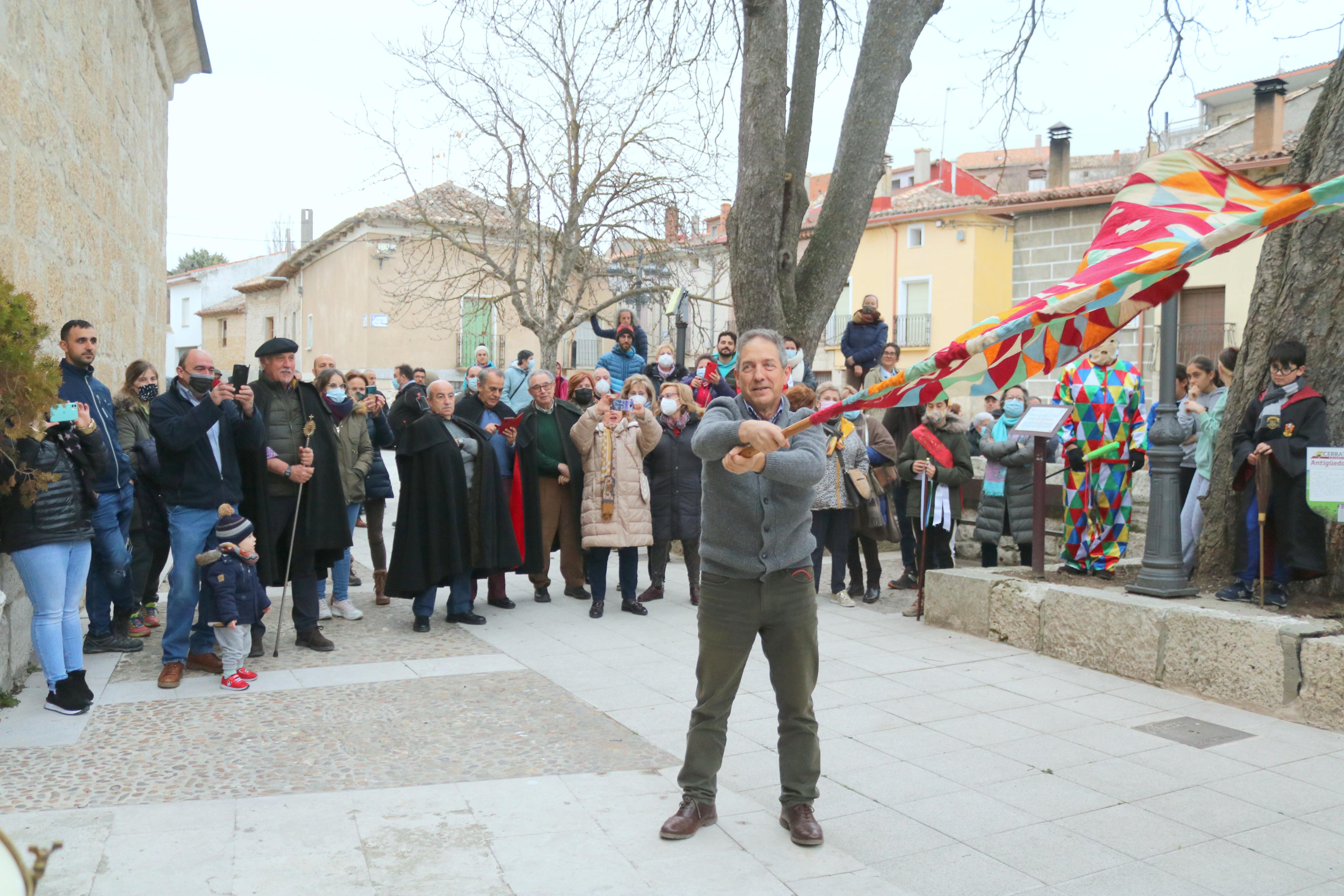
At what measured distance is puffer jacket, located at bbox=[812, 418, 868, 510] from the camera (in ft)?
28.3

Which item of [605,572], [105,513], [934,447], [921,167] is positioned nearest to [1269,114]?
[934,447]

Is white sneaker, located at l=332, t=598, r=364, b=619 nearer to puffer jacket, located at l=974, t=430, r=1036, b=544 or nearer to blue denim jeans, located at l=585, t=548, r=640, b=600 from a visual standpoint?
blue denim jeans, located at l=585, t=548, r=640, b=600

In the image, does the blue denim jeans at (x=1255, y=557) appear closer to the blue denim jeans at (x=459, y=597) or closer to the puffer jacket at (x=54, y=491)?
the blue denim jeans at (x=459, y=597)

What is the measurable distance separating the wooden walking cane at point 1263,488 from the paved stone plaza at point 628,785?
1123 mm

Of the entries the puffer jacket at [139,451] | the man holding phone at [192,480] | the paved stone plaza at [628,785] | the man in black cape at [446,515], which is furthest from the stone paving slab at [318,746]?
the puffer jacket at [139,451]

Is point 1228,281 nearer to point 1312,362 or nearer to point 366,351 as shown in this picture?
point 1312,362

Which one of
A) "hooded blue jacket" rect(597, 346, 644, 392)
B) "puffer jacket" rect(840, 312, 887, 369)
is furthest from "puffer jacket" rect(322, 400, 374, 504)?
"puffer jacket" rect(840, 312, 887, 369)

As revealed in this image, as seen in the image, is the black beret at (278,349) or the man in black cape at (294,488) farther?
the black beret at (278,349)

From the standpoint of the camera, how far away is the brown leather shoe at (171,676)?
6082 mm

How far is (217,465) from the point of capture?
6395 millimetres

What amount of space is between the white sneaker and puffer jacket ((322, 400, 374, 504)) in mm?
887

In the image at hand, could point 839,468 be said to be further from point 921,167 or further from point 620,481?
point 921,167

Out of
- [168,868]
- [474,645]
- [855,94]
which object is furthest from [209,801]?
[855,94]

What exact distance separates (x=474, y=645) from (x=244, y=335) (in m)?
45.2
